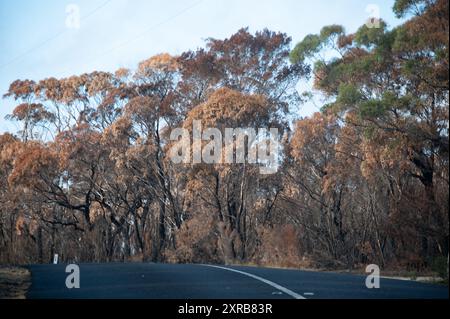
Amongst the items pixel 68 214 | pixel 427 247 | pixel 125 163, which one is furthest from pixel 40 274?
pixel 68 214

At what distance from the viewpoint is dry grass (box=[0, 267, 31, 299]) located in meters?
11.1

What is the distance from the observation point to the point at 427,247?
22.5 metres

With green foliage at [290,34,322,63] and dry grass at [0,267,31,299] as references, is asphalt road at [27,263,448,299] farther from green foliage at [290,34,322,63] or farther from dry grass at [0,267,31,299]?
green foliage at [290,34,322,63]

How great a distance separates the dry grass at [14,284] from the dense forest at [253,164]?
12.5 meters

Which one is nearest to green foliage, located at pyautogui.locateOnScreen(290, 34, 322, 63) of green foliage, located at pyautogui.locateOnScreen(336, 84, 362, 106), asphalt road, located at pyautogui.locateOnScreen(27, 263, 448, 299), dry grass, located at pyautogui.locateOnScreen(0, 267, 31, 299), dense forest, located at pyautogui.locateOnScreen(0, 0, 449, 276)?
dense forest, located at pyautogui.locateOnScreen(0, 0, 449, 276)

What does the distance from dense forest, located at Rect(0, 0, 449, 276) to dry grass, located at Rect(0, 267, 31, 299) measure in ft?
41.1

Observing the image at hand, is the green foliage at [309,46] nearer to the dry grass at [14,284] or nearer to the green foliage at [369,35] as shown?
the green foliage at [369,35]

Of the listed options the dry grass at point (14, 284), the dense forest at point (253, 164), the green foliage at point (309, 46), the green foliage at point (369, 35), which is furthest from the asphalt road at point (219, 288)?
the green foliage at point (309, 46)

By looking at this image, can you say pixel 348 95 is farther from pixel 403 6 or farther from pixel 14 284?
pixel 14 284

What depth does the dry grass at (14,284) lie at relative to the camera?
1109 cm

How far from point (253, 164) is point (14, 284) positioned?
68.2ft

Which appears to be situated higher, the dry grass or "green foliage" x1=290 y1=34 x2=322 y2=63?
"green foliage" x1=290 y1=34 x2=322 y2=63
